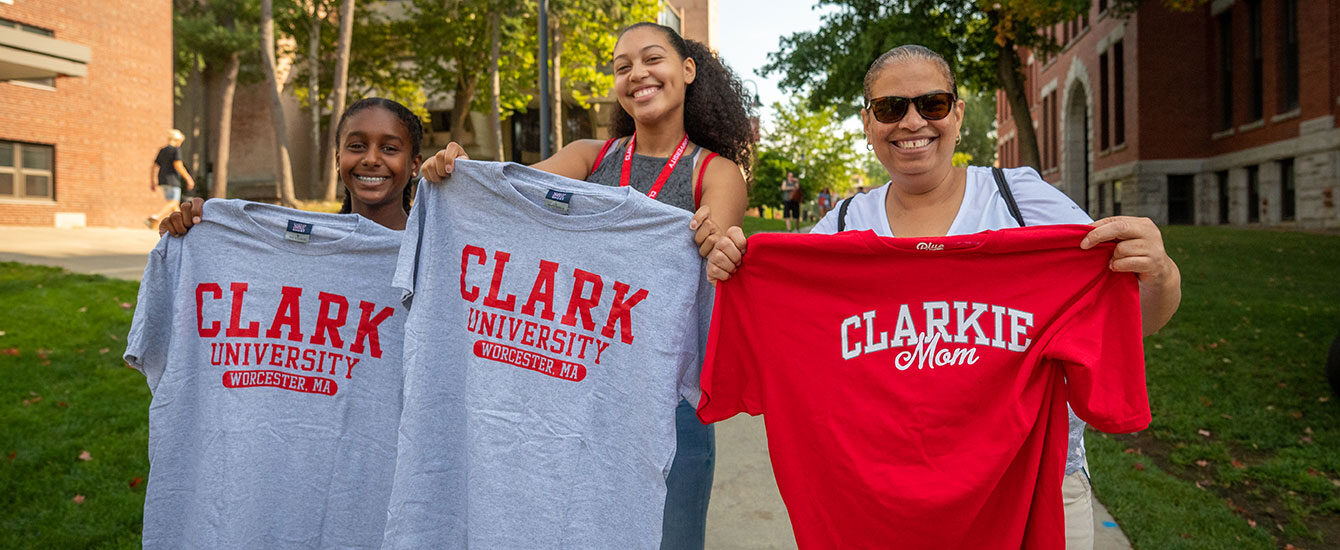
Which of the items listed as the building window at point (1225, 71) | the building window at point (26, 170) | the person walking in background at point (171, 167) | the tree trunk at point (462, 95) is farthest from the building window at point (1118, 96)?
the building window at point (26, 170)

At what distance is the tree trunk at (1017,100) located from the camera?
19.5 metres

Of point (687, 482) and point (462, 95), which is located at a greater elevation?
point (462, 95)

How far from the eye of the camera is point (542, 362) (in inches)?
93.1

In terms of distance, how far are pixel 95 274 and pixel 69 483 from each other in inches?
256

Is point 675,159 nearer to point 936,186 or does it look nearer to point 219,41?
point 936,186

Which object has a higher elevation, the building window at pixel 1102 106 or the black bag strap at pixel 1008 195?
the building window at pixel 1102 106

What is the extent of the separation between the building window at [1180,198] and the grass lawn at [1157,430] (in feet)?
58.9

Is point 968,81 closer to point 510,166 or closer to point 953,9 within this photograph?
point 953,9

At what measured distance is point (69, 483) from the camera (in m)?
4.50

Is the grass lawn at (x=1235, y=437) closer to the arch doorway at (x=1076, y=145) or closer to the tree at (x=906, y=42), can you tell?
the tree at (x=906, y=42)

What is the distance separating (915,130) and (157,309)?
2.45 meters

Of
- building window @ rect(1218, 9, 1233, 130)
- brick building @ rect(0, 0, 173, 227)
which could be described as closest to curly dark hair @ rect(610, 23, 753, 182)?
brick building @ rect(0, 0, 173, 227)

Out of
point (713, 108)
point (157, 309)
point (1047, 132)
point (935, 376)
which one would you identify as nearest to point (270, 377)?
point (157, 309)

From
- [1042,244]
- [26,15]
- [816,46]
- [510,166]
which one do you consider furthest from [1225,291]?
[26,15]
